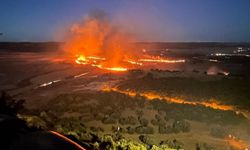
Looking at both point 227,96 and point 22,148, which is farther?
point 227,96

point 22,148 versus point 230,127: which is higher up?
point 22,148

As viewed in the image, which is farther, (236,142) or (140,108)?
(140,108)

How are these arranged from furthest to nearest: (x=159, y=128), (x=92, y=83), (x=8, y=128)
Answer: (x=92, y=83)
(x=159, y=128)
(x=8, y=128)

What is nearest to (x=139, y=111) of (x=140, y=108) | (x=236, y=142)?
(x=140, y=108)

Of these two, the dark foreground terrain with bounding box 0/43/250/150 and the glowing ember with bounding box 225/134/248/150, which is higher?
the dark foreground terrain with bounding box 0/43/250/150

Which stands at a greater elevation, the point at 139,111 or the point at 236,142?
the point at 139,111

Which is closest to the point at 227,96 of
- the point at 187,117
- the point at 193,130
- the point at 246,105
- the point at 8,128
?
the point at 246,105

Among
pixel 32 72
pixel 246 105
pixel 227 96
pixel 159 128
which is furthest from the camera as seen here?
pixel 32 72

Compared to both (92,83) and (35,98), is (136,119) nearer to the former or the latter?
(35,98)

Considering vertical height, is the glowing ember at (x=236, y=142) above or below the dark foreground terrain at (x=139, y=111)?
below

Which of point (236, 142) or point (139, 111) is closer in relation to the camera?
point (236, 142)

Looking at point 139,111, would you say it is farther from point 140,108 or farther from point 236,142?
point 236,142
